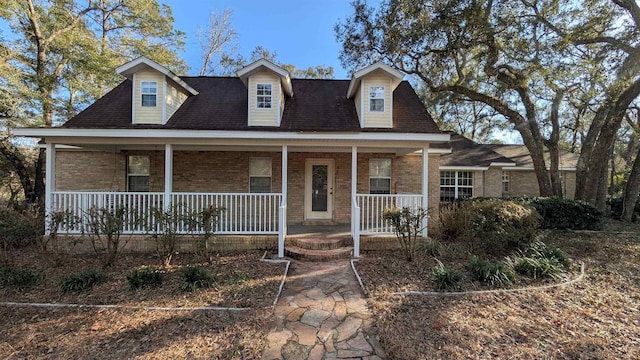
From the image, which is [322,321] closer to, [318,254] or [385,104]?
[318,254]

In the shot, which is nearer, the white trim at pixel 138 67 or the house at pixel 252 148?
the house at pixel 252 148

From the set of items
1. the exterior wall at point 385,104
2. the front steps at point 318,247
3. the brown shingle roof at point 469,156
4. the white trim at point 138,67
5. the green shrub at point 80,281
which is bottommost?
the green shrub at point 80,281

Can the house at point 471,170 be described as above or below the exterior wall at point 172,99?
below

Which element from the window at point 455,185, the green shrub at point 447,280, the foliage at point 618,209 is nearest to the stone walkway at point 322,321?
the green shrub at point 447,280

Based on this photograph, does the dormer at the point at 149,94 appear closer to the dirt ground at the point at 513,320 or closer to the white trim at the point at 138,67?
the white trim at the point at 138,67

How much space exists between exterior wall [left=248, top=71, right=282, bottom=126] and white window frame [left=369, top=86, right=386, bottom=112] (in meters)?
2.81

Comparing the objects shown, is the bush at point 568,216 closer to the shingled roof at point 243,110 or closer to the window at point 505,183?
the shingled roof at point 243,110

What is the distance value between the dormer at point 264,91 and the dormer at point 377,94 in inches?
96.8

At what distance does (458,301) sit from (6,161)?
23425 mm

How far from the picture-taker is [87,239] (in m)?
7.41

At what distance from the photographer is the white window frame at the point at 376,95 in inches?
344

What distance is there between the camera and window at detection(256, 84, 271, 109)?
865 centimetres

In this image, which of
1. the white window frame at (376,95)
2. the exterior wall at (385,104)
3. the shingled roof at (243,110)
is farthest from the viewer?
the white window frame at (376,95)

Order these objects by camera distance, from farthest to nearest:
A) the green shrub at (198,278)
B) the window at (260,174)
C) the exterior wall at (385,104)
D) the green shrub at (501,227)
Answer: the window at (260,174) < the exterior wall at (385,104) < the green shrub at (501,227) < the green shrub at (198,278)
